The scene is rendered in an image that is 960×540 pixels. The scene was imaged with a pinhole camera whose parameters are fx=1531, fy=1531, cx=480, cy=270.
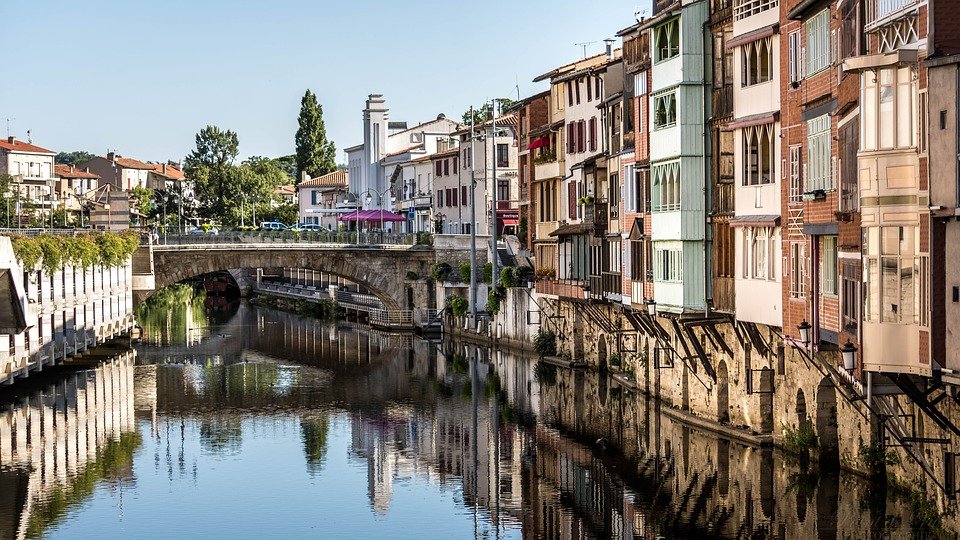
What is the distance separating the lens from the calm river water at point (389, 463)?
39812mm

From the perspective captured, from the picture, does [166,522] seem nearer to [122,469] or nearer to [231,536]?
[231,536]

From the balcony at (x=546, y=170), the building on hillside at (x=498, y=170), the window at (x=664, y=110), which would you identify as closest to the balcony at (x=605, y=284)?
the window at (x=664, y=110)

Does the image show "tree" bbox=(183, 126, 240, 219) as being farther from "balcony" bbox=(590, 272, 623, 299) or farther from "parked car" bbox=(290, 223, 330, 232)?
"balcony" bbox=(590, 272, 623, 299)

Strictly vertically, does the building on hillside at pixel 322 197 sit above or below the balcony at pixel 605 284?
above

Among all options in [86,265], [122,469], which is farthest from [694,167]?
[86,265]

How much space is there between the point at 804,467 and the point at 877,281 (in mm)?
14639

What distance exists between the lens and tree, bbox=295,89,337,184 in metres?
179

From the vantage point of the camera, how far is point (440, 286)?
100 m

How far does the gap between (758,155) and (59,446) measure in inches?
1015

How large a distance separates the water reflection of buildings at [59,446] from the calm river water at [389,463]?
126 mm

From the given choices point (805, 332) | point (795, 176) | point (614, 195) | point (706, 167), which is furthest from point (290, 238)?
point (805, 332)

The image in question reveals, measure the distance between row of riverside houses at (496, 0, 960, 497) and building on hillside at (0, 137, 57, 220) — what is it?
369 feet

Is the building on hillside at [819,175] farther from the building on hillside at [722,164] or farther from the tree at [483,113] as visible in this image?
the tree at [483,113]

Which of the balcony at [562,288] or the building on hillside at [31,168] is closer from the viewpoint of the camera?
the balcony at [562,288]
